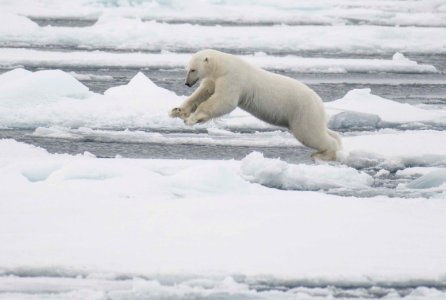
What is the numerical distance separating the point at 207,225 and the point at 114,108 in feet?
14.3

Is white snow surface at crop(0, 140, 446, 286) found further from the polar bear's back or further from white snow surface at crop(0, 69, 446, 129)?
white snow surface at crop(0, 69, 446, 129)

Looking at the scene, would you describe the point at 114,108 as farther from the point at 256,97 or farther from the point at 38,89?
the point at 256,97

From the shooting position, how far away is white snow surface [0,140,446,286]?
189 inches

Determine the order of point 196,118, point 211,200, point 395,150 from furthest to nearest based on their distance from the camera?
point 395,150, point 196,118, point 211,200

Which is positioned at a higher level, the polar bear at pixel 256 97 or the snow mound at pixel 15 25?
the snow mound at pixel 15 25

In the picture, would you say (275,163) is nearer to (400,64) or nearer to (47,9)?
(400,64)

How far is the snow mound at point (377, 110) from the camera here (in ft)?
30.6

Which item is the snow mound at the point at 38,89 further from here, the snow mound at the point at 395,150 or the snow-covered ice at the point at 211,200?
the snow mound at the point at 395,150

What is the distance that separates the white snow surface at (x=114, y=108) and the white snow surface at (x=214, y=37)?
5.62 meters

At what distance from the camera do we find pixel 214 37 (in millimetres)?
16688

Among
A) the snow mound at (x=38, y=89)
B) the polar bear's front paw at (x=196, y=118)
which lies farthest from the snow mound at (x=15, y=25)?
the polar bear's front paw at (x=196, y=118)

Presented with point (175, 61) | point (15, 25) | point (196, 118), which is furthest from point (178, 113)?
point (15, 25)

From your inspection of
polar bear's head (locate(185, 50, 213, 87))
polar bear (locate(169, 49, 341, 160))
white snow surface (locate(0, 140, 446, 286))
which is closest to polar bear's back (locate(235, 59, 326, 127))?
polar bear (locate(169, 49, 341, 160))

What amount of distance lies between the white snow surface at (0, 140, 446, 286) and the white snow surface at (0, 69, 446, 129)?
7.68ft
